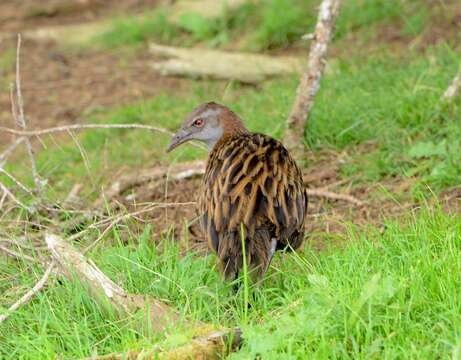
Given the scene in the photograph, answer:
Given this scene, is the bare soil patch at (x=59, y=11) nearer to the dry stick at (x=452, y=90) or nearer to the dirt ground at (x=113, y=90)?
the dirt ground at (x=113, y=90)

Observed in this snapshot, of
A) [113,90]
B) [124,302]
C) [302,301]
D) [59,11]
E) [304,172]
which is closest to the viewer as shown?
[302,301]

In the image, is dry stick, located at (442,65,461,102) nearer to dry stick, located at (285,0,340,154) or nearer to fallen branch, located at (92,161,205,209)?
dry stick, located at (285,0,340,154)

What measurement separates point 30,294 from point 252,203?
145 cm

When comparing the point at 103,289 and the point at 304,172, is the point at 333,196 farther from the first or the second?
the point at 103,289

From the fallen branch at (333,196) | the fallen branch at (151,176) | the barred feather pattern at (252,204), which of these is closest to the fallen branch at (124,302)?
the barred feather pattern at (252,204)

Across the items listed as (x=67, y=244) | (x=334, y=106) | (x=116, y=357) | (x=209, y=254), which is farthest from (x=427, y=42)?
(x=116, y=357)

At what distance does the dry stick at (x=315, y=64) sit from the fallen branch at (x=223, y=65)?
2204mm

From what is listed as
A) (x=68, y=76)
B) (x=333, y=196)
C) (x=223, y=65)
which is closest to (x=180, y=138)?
(x=333, y=196)

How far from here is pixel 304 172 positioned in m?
7.81

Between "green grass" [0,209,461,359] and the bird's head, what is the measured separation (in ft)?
3.53

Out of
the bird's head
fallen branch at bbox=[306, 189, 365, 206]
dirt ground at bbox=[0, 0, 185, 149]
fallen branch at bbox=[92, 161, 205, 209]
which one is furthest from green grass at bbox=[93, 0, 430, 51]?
the bird's head

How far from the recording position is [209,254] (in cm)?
608

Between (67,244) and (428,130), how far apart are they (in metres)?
3.56

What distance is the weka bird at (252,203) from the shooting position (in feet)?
18.0
